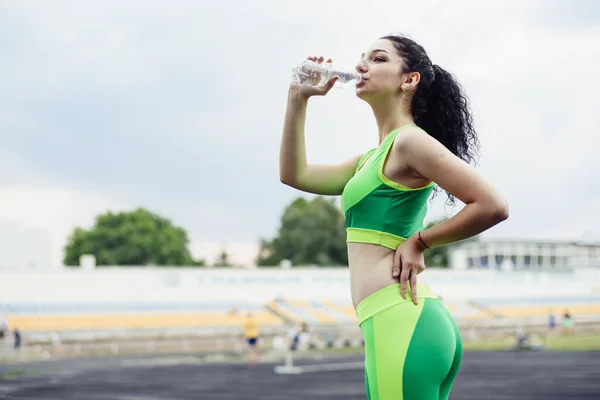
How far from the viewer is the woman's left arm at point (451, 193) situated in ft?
8.45

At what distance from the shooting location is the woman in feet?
8.68

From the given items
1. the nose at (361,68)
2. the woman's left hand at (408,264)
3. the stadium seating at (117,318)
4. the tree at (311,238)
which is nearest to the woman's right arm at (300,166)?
the nose at (361,68)

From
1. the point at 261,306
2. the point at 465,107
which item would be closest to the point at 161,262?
the point at 261,306

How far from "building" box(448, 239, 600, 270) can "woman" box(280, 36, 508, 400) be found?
3489 inches

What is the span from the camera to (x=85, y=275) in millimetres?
45125

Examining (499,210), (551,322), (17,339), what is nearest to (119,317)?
(17,339)

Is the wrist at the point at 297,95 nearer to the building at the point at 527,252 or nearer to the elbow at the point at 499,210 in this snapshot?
the elbow at the point at 499,210

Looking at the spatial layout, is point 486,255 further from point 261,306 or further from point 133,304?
point 133,304

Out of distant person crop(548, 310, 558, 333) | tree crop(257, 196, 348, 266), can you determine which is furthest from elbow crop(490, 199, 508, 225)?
tree crop(257, 196, 348, 266)

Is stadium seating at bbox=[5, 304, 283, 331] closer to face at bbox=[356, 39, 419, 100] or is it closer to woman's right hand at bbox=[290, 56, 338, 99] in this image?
woman's right hand at bbox=[290, 56, 338, 99]

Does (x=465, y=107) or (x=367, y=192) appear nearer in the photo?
(x=367, y=192)

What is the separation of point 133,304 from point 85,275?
3.53 meters

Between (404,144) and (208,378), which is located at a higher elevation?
(404,144)

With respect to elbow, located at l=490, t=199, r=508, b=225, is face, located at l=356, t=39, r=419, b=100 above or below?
above
